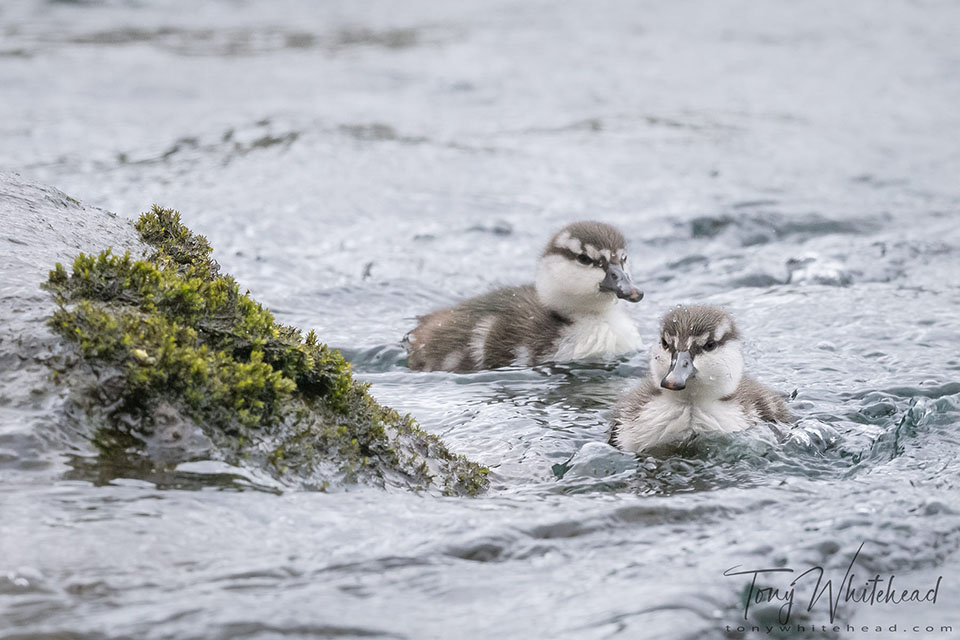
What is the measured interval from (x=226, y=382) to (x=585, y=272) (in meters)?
3.98

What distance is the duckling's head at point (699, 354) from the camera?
19.4ft

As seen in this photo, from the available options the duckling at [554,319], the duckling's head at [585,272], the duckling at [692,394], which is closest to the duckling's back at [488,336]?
the duckling at [554,319]

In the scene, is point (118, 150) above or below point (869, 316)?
above

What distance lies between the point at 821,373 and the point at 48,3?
51.6 feet

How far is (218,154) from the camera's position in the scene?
492 inches

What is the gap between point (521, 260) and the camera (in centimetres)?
1048

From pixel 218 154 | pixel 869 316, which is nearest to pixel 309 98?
pixel 218 154

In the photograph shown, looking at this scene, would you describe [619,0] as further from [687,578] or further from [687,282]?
[687,578]

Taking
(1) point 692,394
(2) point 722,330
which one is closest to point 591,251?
(2) point 722,330

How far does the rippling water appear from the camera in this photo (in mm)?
3828

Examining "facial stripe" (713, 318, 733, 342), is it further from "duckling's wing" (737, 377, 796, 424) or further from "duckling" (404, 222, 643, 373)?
"duckling" (404, 222, 643, 373)
